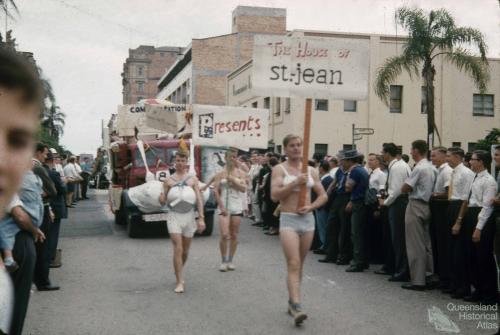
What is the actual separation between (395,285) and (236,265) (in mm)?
2830

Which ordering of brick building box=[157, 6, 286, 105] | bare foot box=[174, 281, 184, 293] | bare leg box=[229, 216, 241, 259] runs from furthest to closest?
brick building box=[157, 6, 286, 105], bare leg box=[229, 216, 241, 259], bare foot box=[174, 281, 184, 293]

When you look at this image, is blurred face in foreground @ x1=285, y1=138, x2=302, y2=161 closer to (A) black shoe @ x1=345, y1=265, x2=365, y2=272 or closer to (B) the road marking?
(B) the road marking

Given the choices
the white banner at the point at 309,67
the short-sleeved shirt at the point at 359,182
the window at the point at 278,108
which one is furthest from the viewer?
the window at the point at 278,108

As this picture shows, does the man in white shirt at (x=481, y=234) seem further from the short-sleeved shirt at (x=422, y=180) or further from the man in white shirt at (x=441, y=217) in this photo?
the short-sleeved shirt at (x=422, y=180)

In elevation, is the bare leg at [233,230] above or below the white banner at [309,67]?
below

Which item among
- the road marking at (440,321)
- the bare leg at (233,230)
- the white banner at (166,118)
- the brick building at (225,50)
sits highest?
the brick building at (225,50)

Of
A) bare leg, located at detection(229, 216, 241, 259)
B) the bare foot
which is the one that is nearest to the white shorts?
the bare foot

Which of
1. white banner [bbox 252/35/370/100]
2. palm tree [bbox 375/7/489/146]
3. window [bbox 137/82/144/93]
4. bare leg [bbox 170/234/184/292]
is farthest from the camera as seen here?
window [bbox 137/82/144/93]

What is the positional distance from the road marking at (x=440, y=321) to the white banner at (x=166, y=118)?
36.4 ft

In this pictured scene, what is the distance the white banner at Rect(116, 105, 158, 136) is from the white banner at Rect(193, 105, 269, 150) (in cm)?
648

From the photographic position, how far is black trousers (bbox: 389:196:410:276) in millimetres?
9617

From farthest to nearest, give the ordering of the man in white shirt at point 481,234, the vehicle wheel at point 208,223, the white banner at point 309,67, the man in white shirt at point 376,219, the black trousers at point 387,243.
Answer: the vehicle wheel at point 208,223
the man in white shirt at point 376,219
the black trousers at point 387,243
the man in white shirt at point 481,234
the white banner at point 309,67

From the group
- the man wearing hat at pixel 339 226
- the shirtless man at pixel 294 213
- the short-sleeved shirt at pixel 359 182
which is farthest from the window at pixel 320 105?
the shirtless man at pixel 294 213

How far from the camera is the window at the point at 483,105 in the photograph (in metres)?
36.7
